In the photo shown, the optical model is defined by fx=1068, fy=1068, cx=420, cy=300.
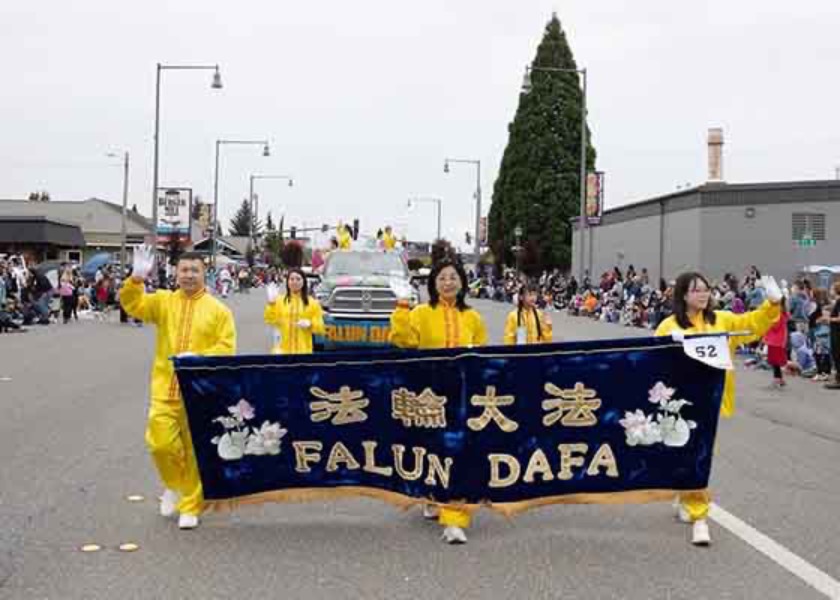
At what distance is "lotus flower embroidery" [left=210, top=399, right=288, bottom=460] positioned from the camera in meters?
6.56

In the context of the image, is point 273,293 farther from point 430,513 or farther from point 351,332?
point 430,513

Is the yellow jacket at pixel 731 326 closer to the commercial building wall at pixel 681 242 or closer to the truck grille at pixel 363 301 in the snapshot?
the truck grille at pixel 363 301

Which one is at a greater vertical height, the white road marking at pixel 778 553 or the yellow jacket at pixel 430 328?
the yellow jacket at pixel 430 328

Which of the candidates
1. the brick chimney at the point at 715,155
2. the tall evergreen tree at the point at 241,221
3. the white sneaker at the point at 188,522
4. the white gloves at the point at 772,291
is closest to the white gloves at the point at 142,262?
the white sneaker at the point at 188,522

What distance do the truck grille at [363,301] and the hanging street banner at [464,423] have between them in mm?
9822

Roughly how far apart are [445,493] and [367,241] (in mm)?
14485

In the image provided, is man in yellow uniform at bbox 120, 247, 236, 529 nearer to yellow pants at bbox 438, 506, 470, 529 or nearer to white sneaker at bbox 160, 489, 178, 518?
white sneaker at bbox 160, 489, 178, 518

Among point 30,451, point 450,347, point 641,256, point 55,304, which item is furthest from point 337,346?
point 641,256

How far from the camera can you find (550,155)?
203 ft

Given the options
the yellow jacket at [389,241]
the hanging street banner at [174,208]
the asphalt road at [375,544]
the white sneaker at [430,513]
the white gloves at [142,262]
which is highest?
the hanging street banner at [174,208]

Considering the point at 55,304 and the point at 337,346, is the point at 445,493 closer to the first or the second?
the point at 337,346

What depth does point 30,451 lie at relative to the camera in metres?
9.26

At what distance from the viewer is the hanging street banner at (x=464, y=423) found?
20.9 ft

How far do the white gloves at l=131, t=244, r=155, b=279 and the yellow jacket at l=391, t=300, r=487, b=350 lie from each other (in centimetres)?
161
